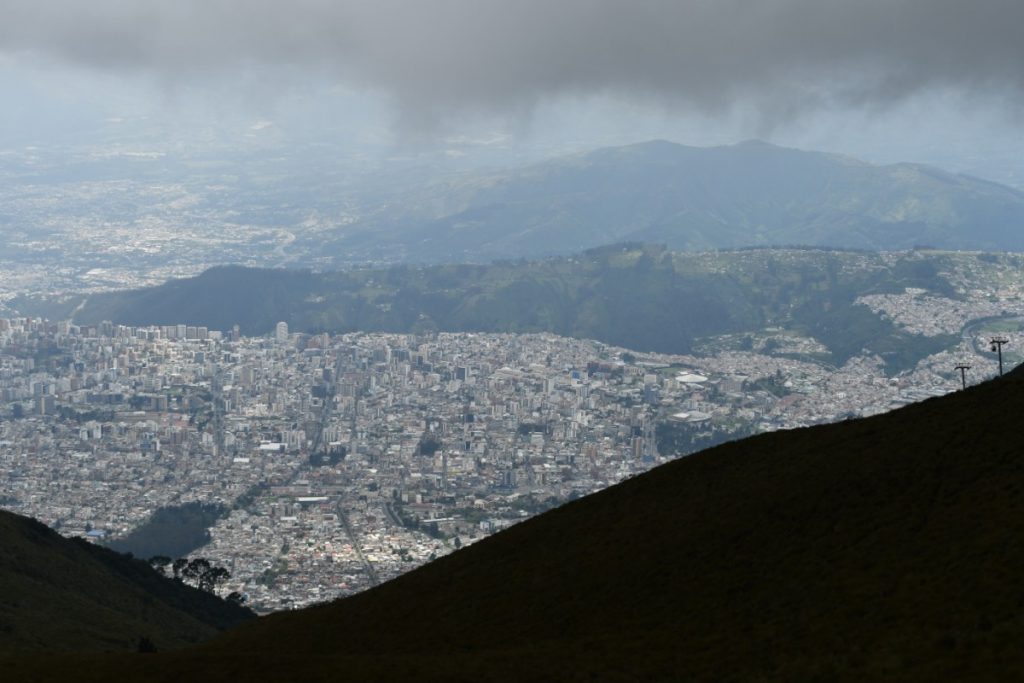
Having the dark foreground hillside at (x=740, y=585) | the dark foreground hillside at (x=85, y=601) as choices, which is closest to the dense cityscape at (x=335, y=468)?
the dark foreground hillside at (x=85, y=601)

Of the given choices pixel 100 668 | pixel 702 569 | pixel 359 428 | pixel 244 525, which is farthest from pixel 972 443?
pixel 359 428

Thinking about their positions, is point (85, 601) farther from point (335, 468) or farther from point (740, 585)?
point (335, 468)

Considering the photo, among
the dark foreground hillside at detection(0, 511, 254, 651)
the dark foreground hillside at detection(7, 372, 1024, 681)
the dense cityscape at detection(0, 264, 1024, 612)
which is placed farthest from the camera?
the dense cityscape at detection(0, 264, 1024, 612)

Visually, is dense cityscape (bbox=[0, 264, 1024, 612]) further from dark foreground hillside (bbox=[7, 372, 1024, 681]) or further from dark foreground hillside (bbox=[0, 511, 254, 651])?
dark foreground hillside (bbox=[7, 372, 1024, 681])

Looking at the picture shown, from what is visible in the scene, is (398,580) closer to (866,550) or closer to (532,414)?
(866,550)

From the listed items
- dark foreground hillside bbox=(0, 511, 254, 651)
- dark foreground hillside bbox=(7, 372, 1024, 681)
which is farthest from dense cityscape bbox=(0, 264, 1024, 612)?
dark foreground hillside bbox=(7, 372, 1024, 681)

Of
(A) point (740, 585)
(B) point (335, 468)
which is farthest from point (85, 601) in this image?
(B) point (335, 468)

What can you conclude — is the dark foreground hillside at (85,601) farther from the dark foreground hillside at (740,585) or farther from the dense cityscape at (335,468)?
the dense cityscape at (335,468)
